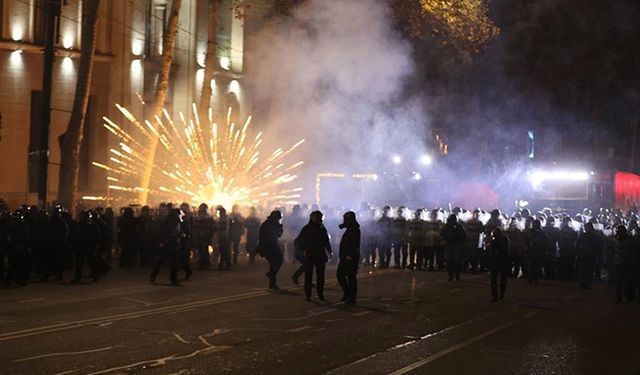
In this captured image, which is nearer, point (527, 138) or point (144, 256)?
point (144, 256)

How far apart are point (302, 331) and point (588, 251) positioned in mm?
10300

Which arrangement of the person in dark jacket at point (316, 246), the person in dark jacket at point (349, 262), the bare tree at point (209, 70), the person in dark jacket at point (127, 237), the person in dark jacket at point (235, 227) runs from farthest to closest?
the bare tree at point (209, 70) < the person in dark jacket at point (235, 227) < the person in dark jacket at point (127, 237) < the person in dark jacket at point (316, 246) < the person in dark jacket at point (349, 262)

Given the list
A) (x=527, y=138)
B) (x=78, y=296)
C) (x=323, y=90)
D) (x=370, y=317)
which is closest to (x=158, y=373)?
(x=370, y=317)

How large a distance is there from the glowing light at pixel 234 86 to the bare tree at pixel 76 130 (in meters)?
13.5

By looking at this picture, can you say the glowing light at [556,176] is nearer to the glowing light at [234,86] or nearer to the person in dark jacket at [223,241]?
the glowing light at [234,86]

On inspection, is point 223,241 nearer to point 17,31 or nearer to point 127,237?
point 127,237

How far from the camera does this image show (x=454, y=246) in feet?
68.6

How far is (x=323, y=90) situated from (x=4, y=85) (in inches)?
486

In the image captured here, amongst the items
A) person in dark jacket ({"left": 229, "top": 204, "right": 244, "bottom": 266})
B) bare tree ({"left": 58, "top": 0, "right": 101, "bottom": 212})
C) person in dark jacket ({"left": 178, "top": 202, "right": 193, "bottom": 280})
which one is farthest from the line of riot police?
bare tree ({"left": 58, "top": 0, "right": 101, "bottom": 212})

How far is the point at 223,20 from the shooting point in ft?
123

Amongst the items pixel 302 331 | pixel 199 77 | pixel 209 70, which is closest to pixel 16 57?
pixel 209 70

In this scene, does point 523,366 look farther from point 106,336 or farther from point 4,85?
point 4,85

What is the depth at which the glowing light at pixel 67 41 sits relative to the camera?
31.4 metres

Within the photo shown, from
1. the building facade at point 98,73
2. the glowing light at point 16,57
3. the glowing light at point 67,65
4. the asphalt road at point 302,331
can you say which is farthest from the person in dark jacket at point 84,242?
the glowing light at point 67,65
